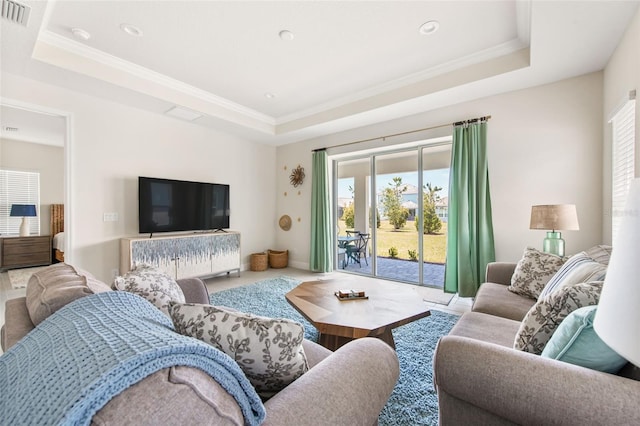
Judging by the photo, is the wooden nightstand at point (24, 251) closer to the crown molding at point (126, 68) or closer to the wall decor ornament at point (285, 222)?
the crown molding at point (126, 68)

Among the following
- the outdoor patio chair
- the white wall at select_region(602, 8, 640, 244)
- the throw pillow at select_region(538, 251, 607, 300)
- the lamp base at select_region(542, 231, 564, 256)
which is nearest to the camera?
the throw pillow at select_region(538, 251, 607, 300)

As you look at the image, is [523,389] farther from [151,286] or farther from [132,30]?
[132,30]

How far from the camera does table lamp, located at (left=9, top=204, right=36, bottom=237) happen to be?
210 inches

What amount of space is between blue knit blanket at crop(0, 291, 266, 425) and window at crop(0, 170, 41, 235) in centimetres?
710

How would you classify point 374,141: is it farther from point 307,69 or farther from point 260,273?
point 260,273

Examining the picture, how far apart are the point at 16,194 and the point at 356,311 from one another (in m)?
7.35

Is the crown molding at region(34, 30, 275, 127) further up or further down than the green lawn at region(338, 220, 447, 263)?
further up

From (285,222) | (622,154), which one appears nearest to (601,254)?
(622,154)

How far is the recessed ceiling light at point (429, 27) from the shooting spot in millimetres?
2465

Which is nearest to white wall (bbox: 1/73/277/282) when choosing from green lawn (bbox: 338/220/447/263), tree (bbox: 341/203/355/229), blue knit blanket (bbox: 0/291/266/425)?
tree (bbox: 341/203/355/229)

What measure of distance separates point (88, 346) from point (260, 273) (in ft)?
14.7

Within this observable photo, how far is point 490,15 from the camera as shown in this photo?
93.0 inches

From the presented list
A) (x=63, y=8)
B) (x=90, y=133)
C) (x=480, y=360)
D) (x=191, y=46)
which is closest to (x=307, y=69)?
(x=191, y=46)

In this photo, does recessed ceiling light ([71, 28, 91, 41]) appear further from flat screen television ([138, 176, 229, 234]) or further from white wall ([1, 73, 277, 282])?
flat screen television ([138, 176, 229, 234])
